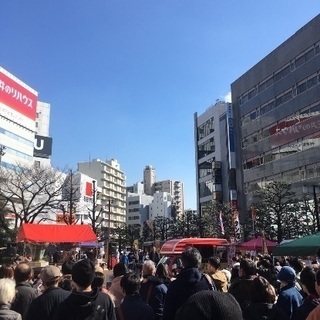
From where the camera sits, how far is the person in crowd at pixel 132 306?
4270 millimetres

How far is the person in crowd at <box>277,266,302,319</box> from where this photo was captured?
506cm

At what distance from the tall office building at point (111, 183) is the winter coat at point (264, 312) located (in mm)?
98974

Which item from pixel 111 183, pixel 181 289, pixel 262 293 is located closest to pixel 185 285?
pixel 181 289

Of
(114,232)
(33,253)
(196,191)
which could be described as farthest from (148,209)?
(33,253)

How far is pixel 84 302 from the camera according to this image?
3.55 metres

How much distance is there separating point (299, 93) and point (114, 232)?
5398cm

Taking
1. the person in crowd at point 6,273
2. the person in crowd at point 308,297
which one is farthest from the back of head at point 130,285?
the person in crowd at point 308,297

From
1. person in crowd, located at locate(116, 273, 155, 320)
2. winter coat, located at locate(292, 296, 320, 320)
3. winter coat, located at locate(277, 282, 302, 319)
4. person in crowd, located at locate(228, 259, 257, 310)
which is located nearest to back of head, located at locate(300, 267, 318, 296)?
winter coat, located at locate(292, 296, 320, 320)

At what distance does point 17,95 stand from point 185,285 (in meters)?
71.0

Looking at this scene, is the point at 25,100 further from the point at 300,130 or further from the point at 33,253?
the point at 33,253

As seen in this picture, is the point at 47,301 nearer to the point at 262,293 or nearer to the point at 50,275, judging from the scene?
the point at 50,275

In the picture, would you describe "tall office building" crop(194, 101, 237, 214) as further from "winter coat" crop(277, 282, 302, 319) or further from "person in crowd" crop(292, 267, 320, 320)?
"person in crowd" crop(292, 267, 320, 320)

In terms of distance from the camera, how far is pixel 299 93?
47656mm

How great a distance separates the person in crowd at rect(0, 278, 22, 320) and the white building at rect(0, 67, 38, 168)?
6219 cm
